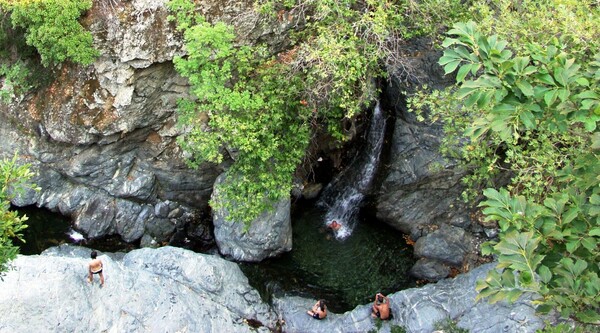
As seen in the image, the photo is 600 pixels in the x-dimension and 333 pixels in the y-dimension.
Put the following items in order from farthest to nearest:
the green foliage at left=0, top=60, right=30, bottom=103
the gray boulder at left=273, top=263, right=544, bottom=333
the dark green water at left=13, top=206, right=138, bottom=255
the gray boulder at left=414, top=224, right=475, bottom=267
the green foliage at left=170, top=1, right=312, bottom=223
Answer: the dark green water at left=13, top=206, right=138, bottom=255 → the gray boulder at left=414, top=224, right=475, bottom=267 → the green foliage at left=0, top=60, right=30, bottom=103 → the gray boulder at left=273, top=263, right=544, bottom=333 → the green foliage at left=170, top=1, right=312, bottom=223

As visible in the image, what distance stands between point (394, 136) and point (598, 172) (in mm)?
10742

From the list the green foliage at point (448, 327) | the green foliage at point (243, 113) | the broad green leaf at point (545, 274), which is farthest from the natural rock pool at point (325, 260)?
the broad green leaf at point (545, 274)

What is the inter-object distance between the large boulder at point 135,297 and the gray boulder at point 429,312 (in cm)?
87

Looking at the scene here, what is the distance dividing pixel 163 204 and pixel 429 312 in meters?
Answer: 9.01

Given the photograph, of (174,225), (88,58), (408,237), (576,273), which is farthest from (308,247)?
(576,273)

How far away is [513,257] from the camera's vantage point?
4.85 m

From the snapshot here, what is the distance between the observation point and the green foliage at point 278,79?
11.6 m

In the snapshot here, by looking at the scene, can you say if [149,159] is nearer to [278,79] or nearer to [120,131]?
[120,131]

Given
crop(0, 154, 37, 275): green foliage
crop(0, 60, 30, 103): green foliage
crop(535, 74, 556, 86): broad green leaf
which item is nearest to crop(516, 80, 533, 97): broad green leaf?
crop(535, 74, 556, 86): broad green leaf

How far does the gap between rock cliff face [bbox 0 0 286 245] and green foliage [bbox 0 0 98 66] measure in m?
0.35

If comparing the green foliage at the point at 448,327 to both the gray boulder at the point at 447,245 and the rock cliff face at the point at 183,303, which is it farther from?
the gray boulder at the point at 447,245

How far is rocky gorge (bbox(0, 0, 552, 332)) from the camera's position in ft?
39.1

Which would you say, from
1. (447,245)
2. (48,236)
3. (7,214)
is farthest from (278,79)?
(48,236)

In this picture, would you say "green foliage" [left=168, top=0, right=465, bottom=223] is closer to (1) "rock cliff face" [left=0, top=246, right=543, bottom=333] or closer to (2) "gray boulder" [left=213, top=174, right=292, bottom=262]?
(2) "gray boulder" [left=213, top=174, right=292, bottom=262]
